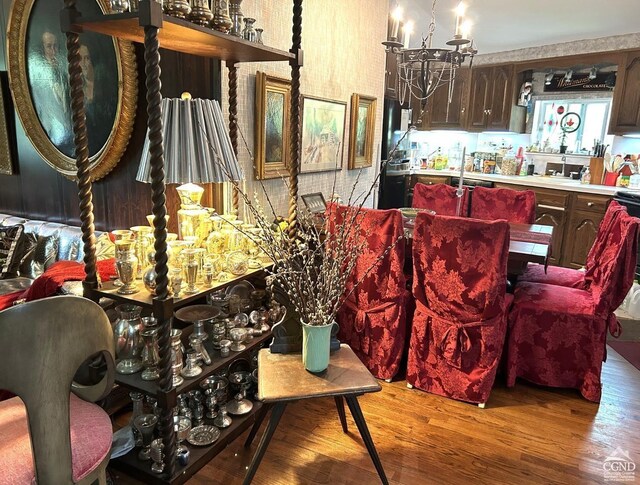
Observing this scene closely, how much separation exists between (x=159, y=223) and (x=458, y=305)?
164 centimetres

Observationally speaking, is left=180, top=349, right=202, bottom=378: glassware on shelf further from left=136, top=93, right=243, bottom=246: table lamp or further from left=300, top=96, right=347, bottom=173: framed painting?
left=300, top=96, right=347, bottom=173: framed painting

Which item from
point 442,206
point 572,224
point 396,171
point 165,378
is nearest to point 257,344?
point 165,378

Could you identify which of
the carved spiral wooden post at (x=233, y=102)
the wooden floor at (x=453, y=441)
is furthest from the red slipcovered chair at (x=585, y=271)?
the carved spiral wooden post at (x=233, y=102)

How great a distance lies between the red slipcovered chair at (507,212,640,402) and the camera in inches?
96.7

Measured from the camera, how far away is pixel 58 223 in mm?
2836

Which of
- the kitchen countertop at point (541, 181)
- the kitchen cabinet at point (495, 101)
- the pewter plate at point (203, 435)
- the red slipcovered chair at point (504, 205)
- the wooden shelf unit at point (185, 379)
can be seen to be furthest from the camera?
the kitchen cabinet at point (495, 101)

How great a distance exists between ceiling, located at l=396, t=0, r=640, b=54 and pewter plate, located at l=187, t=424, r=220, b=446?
4.20 m

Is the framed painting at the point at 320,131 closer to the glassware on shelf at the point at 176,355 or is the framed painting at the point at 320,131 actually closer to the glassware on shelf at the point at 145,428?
the glassware on shelf at the point at 176,355

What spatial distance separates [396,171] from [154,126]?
169 inches

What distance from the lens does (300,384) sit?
1.55 meters

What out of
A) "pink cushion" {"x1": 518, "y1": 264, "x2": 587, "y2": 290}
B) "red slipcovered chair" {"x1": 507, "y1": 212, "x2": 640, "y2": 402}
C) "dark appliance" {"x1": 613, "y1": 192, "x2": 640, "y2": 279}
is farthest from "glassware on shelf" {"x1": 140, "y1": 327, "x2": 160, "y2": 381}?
"dark appliance" {"x1": 613, "y1": 192, "x2": 640, "y2": 279}

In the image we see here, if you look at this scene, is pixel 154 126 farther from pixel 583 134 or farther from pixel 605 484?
pixel 583 134

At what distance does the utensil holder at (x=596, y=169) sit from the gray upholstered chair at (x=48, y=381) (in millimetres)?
5401

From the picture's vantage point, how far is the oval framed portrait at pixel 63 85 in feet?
7.40
